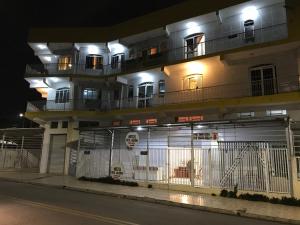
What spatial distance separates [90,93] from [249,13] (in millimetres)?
15866

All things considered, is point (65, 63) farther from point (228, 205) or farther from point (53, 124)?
point (228, 205)

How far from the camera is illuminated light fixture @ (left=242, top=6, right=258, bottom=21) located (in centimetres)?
→ 2048

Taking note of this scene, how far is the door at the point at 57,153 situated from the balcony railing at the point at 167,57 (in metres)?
6.00

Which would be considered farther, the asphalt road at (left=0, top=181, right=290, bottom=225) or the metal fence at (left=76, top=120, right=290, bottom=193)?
the metal fence at (left=76, top=120, right=290, bottom=193)

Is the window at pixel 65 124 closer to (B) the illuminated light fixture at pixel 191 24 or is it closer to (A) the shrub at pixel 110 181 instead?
(A) the shrub at pixel 110 181

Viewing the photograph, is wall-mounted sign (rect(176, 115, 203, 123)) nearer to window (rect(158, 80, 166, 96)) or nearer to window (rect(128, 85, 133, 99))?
window (rect(158, 80, 166, 96))

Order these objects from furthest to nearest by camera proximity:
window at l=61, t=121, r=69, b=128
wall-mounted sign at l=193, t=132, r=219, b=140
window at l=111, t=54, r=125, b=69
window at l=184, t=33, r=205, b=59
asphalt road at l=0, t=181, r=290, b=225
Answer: window at l=111, t=54, r=125, b=69
window at l=61, t=121, r=69, b=128
window at l=184, t=33, r=205, b=59
wall-mounted sign at l=193, t=132, r=219, b=140
asphalt road at l=0, t=181, r=290, b=225

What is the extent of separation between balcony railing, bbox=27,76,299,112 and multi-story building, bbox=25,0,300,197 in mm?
77

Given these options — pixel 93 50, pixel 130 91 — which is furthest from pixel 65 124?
pixel 93 50

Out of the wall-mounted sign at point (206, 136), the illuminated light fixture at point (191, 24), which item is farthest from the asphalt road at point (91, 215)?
the illuminated light fixture at point (191, 24)

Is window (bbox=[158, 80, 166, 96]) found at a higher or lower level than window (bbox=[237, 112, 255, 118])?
higher

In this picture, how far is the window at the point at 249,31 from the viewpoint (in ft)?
67.2

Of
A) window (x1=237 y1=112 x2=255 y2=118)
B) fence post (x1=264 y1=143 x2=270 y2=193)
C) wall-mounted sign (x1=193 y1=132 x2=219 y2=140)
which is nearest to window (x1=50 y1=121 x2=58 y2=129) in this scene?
wall-mounted sign (x1=193 y1=132 x2=219 y2=140)

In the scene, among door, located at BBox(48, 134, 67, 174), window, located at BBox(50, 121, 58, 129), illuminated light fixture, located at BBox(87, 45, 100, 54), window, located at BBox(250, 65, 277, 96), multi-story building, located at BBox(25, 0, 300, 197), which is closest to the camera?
multi-story building, located at BBox(25, 0, 300, 197)
